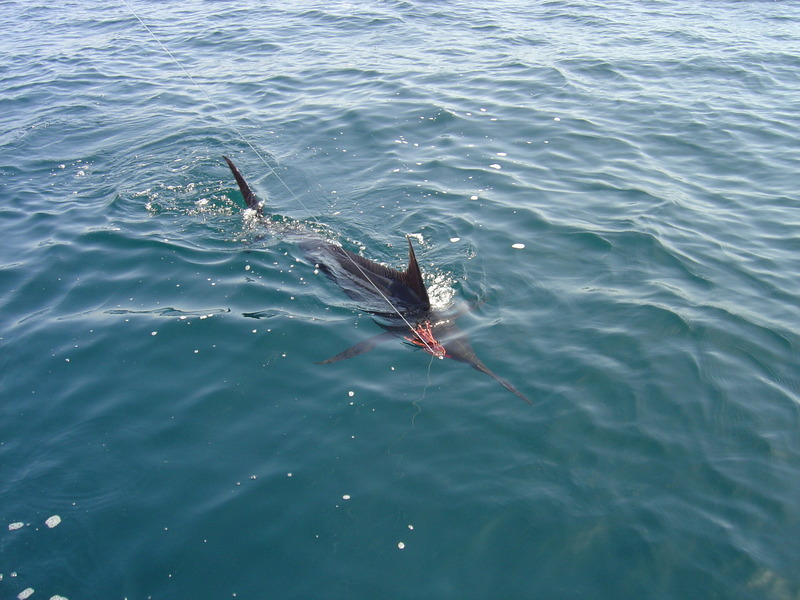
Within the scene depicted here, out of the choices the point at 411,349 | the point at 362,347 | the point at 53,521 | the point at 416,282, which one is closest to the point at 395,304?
the point at 416,282

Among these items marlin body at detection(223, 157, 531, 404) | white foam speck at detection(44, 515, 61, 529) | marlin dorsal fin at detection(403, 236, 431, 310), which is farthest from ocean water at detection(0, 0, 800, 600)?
marlin dorsal fin at detection(403, 236, 431, 310)

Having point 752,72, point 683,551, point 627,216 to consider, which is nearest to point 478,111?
point 627,216

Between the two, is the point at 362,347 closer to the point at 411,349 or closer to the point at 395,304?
the point at 411,349

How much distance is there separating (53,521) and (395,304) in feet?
15.4

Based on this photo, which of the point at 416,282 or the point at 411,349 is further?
the point at 416,282

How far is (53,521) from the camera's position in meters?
5.27

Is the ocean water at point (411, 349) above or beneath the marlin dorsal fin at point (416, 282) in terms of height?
beneath

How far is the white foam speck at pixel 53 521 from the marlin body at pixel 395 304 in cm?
313

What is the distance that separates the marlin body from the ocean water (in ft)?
0.69

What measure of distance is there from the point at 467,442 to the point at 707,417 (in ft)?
8.83

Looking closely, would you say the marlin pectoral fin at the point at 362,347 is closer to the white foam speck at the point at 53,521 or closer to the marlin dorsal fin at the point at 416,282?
the marlin dorsal fin at the point at 416,282

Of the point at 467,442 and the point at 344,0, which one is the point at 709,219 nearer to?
the point at 467,442

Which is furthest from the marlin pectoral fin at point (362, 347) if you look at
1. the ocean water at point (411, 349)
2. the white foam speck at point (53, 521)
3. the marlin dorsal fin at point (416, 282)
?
the white foam speck at point (53, 521)

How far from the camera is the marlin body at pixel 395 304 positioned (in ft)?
23.6
